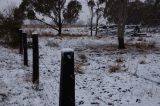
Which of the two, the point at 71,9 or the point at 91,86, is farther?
the point at 71,9

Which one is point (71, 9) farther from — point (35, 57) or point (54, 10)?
point (35, 57)

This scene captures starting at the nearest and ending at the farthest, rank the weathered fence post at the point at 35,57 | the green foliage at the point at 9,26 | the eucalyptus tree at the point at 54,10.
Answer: the weathered fence post at the point at 35,57
the green foliage at the point at 9,26
the eucalyptus tree at the point at 54,10

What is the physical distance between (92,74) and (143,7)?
39943 mm

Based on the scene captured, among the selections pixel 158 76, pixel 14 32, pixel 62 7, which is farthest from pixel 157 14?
pixel 158 76

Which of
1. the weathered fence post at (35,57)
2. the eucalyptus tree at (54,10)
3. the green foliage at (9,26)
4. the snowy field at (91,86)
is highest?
the eucalyptus tree at (54,10)

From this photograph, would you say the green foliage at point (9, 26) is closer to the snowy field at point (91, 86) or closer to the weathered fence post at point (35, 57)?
the snowy field at point (91, 86)

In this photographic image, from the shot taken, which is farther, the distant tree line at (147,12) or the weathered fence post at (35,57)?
the distant tree line at (147,12)

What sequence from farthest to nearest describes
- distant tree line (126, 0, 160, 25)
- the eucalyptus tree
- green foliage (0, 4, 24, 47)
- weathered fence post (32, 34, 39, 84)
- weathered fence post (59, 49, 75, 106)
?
distant tree line (126, 0, 160, 25)
the eucalyptus tree
green foliage (0, 4, 24, 47)
weathered fence post (32, 34, 39, 84)
weathered fence post (59, 49, 75, 106)

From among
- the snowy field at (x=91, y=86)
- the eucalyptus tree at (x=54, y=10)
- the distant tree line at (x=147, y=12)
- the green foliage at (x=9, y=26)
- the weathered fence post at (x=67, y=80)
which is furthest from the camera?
the distant tree line at (x=147, y=12)

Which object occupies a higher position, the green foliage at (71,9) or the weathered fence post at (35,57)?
the green foliage at (71,9)

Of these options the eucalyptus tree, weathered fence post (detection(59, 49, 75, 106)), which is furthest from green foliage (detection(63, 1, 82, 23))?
weathered fence post (detection(59, 49, 75, 106))

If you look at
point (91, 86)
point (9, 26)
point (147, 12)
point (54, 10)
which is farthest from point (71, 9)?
point (91, 86)

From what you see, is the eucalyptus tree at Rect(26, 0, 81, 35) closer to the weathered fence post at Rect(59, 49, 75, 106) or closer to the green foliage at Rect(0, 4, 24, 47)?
the green foliage at Rect(0, 4, 24, 47)

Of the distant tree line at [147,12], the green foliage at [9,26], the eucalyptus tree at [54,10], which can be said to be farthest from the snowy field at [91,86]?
the distant tree line at [147,12]
